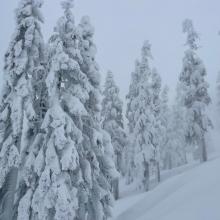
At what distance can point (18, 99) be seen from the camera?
64.5ft

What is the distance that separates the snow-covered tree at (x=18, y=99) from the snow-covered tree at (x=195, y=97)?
65.7 ft

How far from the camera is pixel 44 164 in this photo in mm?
17641

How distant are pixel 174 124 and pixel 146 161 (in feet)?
67.4

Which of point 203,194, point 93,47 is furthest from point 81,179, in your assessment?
point 93,47

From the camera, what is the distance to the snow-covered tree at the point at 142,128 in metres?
37.1

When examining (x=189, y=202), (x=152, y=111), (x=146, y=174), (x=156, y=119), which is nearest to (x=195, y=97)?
(x=152, y=111)

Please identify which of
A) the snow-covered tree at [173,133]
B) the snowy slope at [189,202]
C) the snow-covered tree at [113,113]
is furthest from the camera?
the snow-covered tree at [173,133]

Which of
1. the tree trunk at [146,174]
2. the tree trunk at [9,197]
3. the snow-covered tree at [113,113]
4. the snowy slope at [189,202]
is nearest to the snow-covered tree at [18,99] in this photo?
the tree trunk at [9,197]

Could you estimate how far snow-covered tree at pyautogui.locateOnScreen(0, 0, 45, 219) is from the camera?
751 inches

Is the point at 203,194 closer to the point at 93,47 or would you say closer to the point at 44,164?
the point at 44,164

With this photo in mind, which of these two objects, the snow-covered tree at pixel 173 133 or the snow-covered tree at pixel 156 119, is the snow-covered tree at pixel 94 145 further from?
the snow-covered tree at pixel 173 133

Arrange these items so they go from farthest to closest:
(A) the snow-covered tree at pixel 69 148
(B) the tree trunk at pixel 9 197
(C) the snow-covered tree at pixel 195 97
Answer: (C) the snow-covered tree at pixel 195 97 → (B) the tree trunk at pixel 9 197 → (A) the snow-covered tree at pixel 69 148

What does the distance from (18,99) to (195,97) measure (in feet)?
73.4

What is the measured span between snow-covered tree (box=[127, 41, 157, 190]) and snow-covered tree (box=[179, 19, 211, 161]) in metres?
3.89
